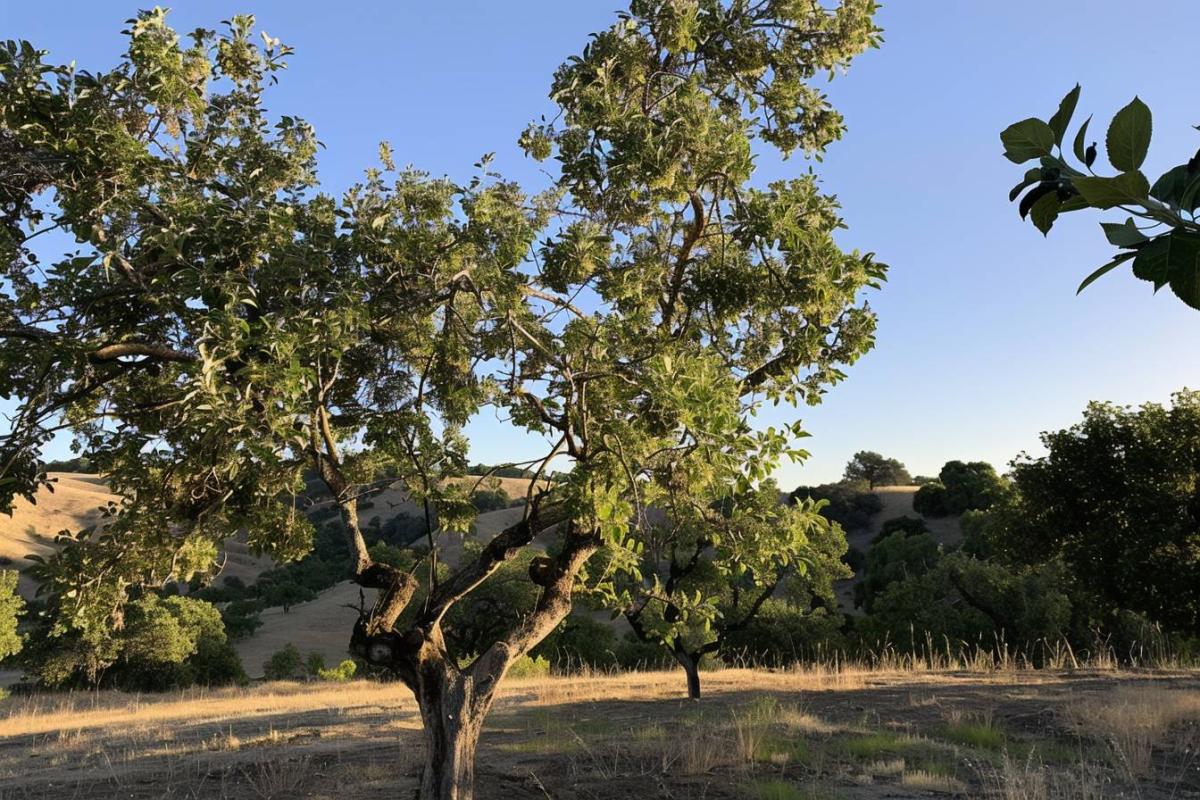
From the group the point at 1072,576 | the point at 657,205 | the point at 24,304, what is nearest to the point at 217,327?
the point at 24,304

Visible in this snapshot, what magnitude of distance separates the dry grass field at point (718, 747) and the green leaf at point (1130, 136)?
22.6ft

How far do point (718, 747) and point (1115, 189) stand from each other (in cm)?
936

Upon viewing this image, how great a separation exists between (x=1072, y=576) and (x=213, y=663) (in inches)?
1430

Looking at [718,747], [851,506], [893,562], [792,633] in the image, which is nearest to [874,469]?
[851,506]

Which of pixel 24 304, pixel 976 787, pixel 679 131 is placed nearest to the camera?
pixel 24 304

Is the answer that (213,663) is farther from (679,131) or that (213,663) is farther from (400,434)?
(679,131)

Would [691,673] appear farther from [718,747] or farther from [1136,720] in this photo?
[1136,720]

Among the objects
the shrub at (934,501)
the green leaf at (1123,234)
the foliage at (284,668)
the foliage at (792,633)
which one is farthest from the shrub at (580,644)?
the shrub at (934,501)

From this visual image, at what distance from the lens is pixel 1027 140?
1359 millimetres

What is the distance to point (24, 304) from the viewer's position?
219 inches

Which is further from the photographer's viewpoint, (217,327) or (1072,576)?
(1072,576)

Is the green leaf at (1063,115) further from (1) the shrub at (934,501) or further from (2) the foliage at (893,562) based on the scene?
(1) the shrub at (934,501)

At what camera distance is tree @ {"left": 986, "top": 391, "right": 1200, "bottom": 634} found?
15805 mm

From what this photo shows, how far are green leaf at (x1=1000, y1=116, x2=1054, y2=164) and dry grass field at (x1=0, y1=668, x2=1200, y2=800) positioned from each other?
267 inches
